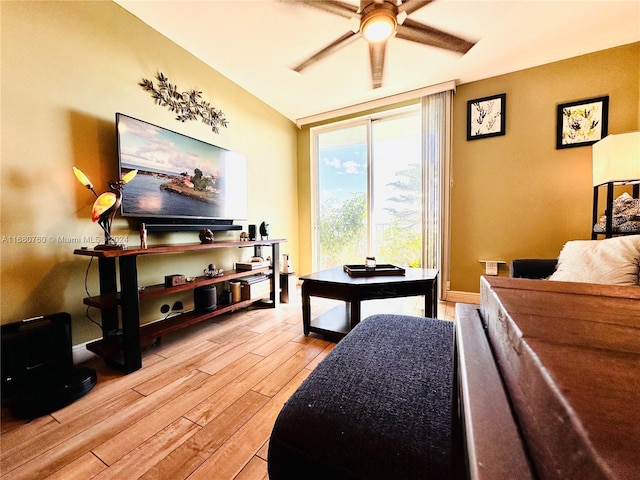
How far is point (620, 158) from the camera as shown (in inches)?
70.5

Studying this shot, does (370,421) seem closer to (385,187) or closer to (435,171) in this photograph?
(435,171)

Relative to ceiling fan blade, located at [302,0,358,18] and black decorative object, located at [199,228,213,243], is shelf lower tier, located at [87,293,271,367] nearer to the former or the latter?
black decorative object, located at [199,228,213,243]

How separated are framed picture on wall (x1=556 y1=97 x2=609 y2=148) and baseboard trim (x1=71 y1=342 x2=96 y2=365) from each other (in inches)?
175

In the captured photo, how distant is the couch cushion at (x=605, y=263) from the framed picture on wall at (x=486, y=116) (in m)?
1.79

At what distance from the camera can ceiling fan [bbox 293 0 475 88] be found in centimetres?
146

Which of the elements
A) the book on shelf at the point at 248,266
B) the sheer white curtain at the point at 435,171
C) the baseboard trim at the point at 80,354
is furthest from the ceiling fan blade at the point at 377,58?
the baseboard trim at the point at 80,354

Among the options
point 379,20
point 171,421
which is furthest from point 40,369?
point 379,20

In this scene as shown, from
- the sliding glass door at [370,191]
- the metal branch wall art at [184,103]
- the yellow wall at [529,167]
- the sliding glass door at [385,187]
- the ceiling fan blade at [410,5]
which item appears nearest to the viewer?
the ceiling fan blade at [410,5]

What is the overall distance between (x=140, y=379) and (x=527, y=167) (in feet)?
12.6

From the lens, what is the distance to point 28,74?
148 cm

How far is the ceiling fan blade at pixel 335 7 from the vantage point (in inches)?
57.2

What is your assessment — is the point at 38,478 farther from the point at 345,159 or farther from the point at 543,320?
the point at 345,159

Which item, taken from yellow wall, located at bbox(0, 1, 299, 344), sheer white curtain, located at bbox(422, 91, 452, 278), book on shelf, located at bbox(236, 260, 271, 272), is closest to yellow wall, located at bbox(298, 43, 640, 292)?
sheer white curtain, located at bbox(422, 91, 452, 278)

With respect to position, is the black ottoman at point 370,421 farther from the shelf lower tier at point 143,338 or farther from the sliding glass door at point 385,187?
the sliding glass door at point 385,187
